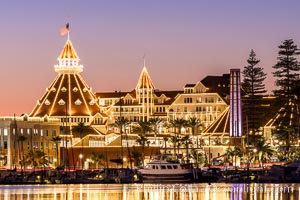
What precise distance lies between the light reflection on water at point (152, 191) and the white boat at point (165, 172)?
124 inches

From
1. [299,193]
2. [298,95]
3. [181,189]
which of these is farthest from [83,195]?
[298,95]

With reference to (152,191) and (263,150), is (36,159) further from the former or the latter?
(152,191)

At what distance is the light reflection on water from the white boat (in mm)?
3157

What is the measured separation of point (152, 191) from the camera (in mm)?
134375

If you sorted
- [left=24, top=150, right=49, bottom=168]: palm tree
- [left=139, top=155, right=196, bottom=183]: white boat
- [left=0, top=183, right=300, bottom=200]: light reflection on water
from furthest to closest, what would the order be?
1. [left=24, top=150, right=49, bottom=168]: palm tree
2. [left=139, top=155, right=196, bottom=183]: white boat
3. [left=0, top=183, right=300, bottom=200]: light reflection on water

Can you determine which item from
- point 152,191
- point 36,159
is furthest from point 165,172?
point 36,159

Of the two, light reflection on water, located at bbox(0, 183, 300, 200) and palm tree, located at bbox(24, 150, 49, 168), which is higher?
palm tree, located at bbox(24, 150, 49, 168)

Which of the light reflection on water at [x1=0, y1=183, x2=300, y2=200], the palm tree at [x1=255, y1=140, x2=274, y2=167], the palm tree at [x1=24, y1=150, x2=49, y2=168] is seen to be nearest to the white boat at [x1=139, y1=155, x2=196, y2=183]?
the light reflection on water at [x1=0, y1=183, x2=300, y2=200]

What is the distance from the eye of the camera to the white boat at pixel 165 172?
153m

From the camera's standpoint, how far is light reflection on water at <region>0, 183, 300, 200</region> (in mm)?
123562

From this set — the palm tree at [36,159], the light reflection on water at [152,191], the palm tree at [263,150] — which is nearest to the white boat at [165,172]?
the light reflection on water at [152,191]

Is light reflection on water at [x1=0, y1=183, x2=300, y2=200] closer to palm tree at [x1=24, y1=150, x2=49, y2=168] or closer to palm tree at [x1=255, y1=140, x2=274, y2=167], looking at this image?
palm tree at [x1=255, y1=140, x2=274, y2=167]

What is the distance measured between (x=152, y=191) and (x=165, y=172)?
63.8 ft

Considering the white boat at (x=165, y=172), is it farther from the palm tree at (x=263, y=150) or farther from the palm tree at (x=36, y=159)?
the palm tree at (x=36, y=159)
